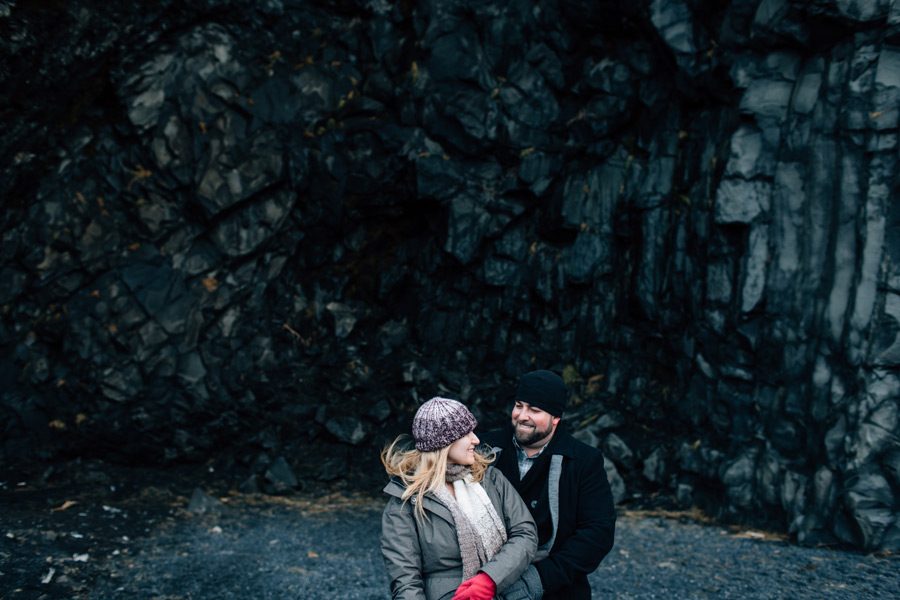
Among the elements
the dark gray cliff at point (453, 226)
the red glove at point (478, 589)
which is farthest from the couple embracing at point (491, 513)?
the dark gray cliff at point (453, 226)

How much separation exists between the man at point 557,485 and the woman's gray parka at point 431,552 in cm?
34

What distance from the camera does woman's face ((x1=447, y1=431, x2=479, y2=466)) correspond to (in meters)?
3.59

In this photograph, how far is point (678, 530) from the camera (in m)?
9.96

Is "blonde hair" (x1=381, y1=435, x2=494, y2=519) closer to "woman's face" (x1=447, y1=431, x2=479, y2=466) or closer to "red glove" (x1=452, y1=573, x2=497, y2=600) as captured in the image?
"woman's face" (x1=447, y1=431, x2=479, y2=466)

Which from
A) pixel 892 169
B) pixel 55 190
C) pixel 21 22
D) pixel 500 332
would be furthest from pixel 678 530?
A: pixel 21 22

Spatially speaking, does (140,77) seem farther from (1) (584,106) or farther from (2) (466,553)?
(2) (466,553)

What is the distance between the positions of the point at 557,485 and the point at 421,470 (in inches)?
36.1

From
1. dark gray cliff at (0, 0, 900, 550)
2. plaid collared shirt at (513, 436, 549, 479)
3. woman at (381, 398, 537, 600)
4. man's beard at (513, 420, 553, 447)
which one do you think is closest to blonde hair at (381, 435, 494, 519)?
woman at (381, 398, 537, 600)

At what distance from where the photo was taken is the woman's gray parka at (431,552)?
341 cm

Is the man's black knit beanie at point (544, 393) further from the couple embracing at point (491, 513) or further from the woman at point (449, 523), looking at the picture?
the woman at point (449, 523)

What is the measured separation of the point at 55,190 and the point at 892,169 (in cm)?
1418

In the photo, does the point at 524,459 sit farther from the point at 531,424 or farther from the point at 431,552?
the point at 431,552

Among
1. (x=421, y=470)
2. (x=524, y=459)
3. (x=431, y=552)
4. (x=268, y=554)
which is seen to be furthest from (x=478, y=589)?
(x=268, y=554)

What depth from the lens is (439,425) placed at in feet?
11.7
